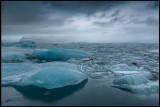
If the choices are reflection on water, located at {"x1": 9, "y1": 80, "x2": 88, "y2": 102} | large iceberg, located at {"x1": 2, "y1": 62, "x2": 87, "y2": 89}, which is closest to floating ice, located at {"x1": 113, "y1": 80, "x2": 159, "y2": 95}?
reflection on water, located at {"x1": 9, "y1": 80, "x2": 88, "y2": 102}

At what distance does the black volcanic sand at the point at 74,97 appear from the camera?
425 cm

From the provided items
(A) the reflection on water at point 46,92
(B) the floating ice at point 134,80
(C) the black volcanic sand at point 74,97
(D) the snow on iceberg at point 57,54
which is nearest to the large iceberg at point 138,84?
(B) the floating ice at point 134,80

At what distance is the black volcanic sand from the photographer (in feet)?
13.9

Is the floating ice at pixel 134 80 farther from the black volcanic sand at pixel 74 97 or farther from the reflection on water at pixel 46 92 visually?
the reflection on water at pixel 46 92

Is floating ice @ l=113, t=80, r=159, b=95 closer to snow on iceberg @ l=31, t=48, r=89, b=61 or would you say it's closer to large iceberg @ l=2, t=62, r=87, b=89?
large iceberg @ l=2, t=62, r=87, b=89

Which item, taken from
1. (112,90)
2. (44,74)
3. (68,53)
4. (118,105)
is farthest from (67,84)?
(68,53)

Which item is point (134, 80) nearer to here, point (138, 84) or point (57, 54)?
point (138, 84)

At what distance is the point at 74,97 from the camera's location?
183 inches

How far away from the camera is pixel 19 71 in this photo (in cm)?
668

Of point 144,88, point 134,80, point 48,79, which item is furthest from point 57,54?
point 144,88

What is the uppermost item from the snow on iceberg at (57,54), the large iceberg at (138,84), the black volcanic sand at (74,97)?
the snow on iceberg at (57,54)

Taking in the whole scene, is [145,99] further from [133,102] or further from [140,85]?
[140,85]

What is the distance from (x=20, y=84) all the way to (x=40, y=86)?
1.80ft

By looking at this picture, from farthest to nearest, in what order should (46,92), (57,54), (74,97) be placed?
(57,54)
(46,92)
(74,97)
